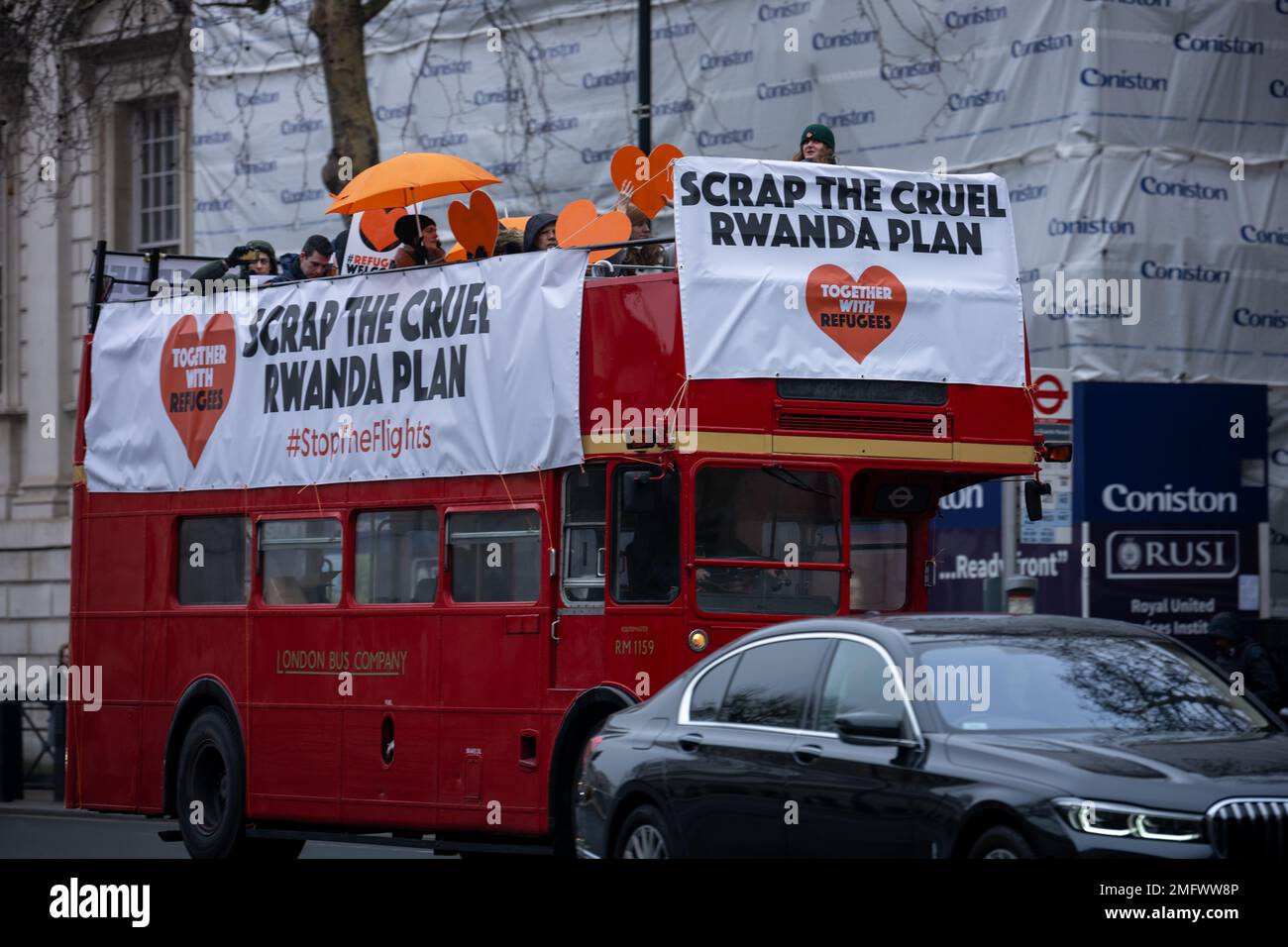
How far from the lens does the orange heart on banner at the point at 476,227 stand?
14.4 metres

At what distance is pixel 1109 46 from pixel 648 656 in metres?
9.19

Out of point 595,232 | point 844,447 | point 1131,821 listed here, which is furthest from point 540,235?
point 1131,821

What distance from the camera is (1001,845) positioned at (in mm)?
8414

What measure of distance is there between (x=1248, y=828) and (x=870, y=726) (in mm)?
1519

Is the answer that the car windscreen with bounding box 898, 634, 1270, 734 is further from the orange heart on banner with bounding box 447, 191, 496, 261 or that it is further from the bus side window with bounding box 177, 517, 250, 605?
the bus side window with bounding box 177, 517, 250, 605

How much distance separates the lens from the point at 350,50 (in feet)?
69.6

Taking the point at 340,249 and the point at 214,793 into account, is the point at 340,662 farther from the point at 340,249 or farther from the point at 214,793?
the point at 340,249

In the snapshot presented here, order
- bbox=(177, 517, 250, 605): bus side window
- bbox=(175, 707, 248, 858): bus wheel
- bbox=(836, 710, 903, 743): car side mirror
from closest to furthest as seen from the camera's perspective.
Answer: bbox=(836, 710, 903, 743): car side mirror < bbox=(175, 707, 248, 858): bus wheel < bbox=(177, 517, 250, 605): bus side window

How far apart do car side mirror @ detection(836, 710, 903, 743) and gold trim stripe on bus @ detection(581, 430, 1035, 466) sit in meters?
3.51

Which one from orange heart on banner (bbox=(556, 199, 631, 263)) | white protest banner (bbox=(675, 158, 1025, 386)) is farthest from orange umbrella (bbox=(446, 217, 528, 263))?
white protest banner (bbox=(675, 158, 1025, 386))

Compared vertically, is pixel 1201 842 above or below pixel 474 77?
below

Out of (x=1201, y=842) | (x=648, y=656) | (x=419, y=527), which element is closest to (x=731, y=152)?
(x=419, y=527)

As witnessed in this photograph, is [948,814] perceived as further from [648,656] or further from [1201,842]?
[648,656]

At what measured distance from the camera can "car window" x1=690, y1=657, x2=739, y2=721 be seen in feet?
33.8
